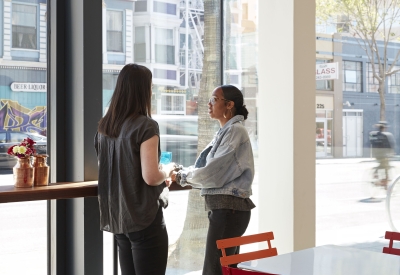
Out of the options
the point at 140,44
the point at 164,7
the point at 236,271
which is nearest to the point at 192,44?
the point at 164,7

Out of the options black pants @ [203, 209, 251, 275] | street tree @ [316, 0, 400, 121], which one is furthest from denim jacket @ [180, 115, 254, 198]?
street tree @ [316, 0, 400, 121]

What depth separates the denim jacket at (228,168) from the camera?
340cm

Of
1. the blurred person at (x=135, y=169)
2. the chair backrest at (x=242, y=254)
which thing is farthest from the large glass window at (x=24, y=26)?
the chair backrest at (x=242, y=254)

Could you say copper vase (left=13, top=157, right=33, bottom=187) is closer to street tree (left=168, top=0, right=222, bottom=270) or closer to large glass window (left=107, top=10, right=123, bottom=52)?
large glass window (left=107, top=10, right=123, bottom=52)

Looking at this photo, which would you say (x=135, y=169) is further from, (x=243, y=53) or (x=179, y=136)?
(x=243, y=53)

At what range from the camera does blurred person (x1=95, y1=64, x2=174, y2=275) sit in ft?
9.82

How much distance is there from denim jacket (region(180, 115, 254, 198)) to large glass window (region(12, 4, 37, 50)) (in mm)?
1276

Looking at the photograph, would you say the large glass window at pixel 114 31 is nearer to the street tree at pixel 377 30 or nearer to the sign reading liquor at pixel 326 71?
the sign reading liquor at pixel 326 71

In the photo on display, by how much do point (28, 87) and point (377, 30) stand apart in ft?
11.9

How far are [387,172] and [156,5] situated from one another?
2.92 meters

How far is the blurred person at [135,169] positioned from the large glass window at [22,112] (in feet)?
2.64

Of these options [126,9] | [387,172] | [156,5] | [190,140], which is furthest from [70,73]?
[387,172]

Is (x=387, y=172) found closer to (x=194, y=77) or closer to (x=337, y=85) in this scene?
(x=337, y=85)

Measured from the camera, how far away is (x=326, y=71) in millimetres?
5594
